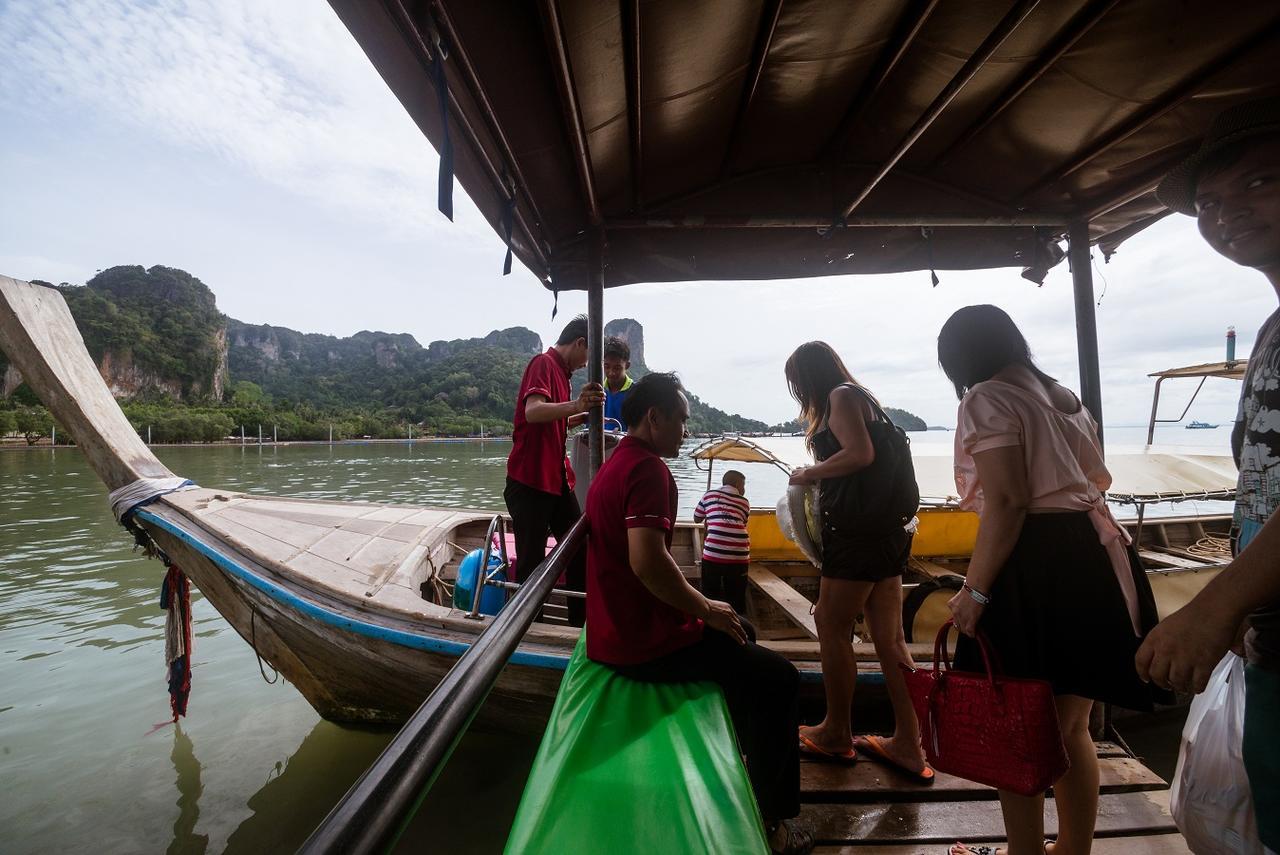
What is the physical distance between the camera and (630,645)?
169 centimetres

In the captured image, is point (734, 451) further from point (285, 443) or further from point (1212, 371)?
point (285, 443)

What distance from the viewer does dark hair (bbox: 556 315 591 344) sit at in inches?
116

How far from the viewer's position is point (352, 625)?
2.89 meters

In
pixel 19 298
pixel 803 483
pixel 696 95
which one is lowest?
pixel 803 483

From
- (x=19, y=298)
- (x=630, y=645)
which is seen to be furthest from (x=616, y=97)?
(x=19, y=298)

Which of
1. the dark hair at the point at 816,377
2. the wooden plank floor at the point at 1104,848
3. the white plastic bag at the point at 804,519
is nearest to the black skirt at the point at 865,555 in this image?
the white plastic bag at the point at 804,519

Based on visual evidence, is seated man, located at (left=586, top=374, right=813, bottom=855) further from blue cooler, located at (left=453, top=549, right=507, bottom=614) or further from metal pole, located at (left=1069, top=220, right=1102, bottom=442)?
metal pole, located at (left=1069, top=220, right=1102, bottom=442)

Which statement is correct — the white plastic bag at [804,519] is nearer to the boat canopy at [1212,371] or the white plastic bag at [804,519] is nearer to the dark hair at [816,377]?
the dark hair at [816,377]

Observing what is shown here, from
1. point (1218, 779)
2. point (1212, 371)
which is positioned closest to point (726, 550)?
point (1218, 779)

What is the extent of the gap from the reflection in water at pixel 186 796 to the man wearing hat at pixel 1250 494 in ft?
16.2

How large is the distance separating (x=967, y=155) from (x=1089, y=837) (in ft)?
8.30

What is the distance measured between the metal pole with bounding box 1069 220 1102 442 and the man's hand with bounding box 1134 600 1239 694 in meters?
2.36

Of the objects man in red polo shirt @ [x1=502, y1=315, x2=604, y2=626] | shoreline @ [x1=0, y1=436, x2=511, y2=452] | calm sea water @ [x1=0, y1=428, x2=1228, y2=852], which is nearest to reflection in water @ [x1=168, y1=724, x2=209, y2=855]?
calm sea water @ [x1=0, y1=428, x2=1228, y2=852]

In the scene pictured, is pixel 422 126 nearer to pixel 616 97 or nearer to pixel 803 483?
pixel 616 97
